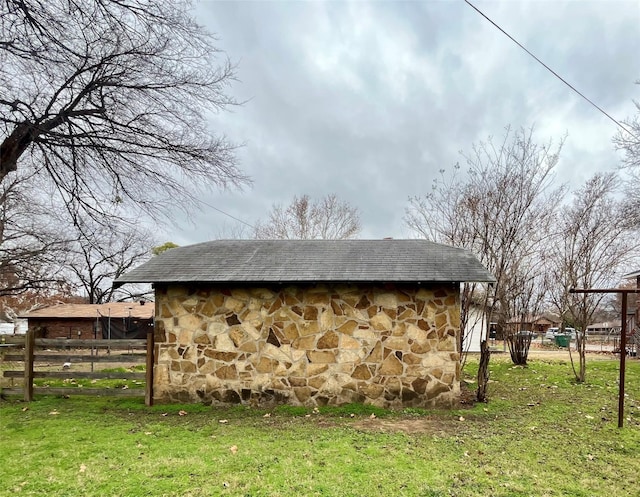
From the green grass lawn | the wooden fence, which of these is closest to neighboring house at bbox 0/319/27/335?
the wooden fence

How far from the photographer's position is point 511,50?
24.5ft

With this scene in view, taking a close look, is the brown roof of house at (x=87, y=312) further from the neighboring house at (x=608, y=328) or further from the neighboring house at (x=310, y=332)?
the neighboring house at (x=608, y=328)

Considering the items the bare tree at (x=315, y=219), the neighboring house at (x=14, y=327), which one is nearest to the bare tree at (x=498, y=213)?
the bare tree at (x=315, y=219)

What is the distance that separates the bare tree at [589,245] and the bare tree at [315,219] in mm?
13534

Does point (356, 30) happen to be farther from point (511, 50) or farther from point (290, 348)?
point (290, 348)

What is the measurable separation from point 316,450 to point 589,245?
1010cm

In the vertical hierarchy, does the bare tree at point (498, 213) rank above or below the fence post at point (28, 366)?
above

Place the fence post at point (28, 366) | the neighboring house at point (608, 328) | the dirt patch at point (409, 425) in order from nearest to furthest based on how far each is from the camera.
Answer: the dirt patch at point (409, 425) < the fence post at point (28, 366) < the neighboring house at point (608, 328)

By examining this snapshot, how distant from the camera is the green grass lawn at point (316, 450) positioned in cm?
387

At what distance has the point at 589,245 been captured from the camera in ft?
36.9

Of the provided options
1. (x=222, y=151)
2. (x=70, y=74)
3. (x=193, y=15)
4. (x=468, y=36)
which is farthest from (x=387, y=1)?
(x=70, y=74)

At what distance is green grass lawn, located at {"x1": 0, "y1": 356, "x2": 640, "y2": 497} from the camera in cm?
387

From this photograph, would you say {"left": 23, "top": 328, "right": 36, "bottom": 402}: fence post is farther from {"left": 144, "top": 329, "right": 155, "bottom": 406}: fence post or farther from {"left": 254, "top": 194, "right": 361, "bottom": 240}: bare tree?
{"left": 254, "top": 194, "right": 361, "bottom": 240}: bare tree

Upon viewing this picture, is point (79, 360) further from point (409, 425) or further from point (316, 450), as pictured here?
point (409, 425)
